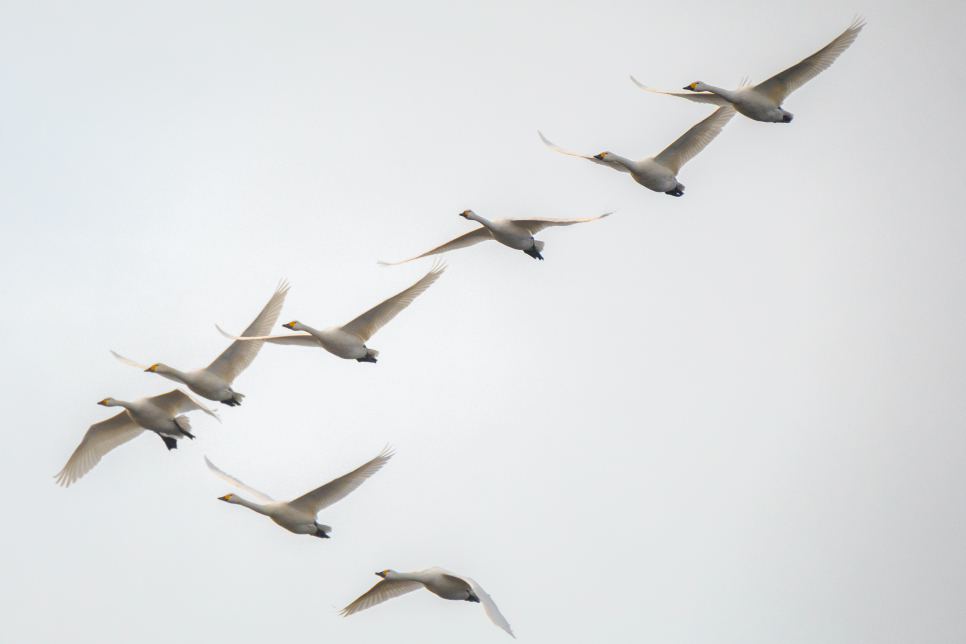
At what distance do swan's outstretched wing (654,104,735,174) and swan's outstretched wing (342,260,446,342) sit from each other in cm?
685

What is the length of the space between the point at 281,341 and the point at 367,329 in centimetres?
234

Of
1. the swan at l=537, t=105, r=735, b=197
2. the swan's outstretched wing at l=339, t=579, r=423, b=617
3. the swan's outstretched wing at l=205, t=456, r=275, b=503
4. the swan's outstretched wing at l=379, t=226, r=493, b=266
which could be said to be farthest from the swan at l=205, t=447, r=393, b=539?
the swan at l=537, t=105, r=735, b=197

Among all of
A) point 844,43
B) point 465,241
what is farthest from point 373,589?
point 844,43

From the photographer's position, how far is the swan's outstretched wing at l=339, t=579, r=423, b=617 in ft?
87.1

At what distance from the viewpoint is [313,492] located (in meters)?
27.1

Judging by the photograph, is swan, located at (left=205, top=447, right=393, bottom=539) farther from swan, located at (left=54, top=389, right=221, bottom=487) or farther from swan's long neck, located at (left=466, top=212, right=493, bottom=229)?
swan's long neck, located at (left=466, top=212, right=493, bottom=229)

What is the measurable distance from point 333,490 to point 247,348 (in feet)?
18.1

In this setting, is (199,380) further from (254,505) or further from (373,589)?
(373,589)

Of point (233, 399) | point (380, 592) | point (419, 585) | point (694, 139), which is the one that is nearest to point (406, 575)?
point (419, 585)

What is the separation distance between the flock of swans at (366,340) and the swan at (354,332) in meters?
0.03

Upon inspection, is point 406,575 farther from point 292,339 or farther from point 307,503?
point 292,339

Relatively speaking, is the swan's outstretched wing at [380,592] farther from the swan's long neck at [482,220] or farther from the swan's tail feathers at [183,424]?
the swan's long neck at [482,220]

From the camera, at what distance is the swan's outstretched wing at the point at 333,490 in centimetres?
2650

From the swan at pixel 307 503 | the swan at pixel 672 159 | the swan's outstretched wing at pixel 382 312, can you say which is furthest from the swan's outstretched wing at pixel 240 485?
the swan at pixel 672 159
